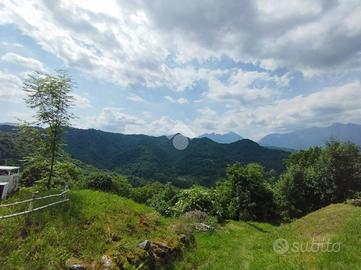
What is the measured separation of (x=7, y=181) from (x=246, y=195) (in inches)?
1180

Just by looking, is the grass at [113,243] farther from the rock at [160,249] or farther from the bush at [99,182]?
the bush at [99,182]

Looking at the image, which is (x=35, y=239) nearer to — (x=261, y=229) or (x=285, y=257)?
(x=285, y=257)

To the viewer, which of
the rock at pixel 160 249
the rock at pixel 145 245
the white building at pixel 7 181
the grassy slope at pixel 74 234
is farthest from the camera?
the white building at pixel 7 181

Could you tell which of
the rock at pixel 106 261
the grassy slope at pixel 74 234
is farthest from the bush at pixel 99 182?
the rock at pixel 106 261

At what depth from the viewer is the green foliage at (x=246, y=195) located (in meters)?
40.8

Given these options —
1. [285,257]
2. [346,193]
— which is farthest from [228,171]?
[285,257]

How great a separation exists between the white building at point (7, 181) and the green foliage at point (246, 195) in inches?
997

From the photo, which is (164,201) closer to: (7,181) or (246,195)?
(246,195)

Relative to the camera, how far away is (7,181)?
1626 inches

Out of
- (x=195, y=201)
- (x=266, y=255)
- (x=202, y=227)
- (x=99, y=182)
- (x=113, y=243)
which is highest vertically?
(x=99, y=182)

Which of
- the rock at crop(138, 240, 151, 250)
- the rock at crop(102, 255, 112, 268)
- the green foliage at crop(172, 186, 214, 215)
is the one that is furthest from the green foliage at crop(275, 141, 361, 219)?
the rock at crop(102, 255, 112, 268)

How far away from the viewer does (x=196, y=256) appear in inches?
719

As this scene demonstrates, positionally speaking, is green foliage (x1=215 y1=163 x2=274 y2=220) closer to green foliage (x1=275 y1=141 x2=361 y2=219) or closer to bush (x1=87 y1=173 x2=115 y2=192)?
green foliage (x1=275 y1=141 x2=361 y2=219)

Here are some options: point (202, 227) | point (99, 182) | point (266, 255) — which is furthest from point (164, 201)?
point (266, 255)
